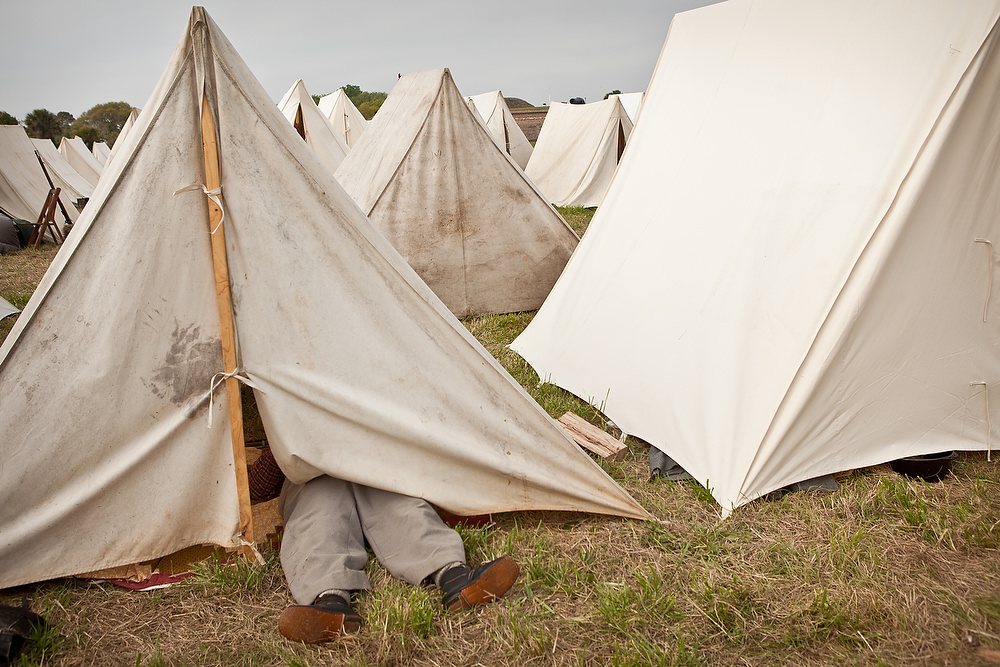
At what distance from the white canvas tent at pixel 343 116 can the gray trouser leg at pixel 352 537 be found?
13.7m

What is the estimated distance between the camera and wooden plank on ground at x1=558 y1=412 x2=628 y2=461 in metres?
3.00

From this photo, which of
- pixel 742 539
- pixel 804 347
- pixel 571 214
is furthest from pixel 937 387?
pixel 571 214

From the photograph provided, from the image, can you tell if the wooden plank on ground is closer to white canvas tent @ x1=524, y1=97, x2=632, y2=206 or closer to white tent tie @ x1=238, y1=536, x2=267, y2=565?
white tent tie @ x1=238, y1=536, x2=267, y2=565

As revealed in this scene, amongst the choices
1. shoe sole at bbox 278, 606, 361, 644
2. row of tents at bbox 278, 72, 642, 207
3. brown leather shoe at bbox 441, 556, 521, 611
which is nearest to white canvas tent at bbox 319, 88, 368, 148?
row of tents at bbox 278, 72, 642, 207

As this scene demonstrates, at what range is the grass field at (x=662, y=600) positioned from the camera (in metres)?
1.93

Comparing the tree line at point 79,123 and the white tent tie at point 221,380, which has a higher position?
the tree line at point 79,123

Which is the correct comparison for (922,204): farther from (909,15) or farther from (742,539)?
(742,539)

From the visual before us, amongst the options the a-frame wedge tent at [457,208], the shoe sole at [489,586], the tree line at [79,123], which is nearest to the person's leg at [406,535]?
the shoe sole at [489,586]

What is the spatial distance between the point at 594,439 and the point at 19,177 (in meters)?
10.9

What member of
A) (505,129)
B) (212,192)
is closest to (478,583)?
(212,192)

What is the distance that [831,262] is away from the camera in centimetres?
263

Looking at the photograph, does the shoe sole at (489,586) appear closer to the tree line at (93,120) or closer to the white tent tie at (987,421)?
the white tent tie at (987,421)

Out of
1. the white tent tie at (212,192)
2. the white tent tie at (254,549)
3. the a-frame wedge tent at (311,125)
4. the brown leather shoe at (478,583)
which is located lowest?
the white tent tie at (254,549)

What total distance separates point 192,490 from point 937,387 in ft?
9.69
